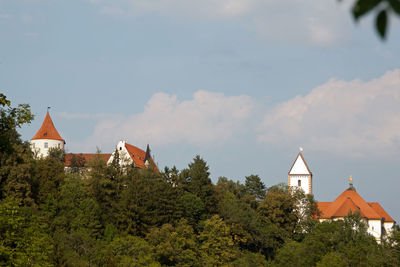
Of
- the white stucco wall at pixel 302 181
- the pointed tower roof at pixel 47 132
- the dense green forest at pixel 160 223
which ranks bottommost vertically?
the dense green forest at pixel 160 223

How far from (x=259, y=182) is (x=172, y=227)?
124ft

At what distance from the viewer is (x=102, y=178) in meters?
72.6

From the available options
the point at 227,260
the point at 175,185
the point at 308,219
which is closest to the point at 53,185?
the point at 175,185

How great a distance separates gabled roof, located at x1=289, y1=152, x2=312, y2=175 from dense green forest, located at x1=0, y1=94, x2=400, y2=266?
35664mm

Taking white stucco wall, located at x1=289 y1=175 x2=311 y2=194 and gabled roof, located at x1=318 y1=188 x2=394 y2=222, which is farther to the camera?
white stucco wall, located at x1=289 y1=175 x2=311 y2=194

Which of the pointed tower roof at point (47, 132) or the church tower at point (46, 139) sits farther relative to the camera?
the pointed tower roof at point (47, 132)

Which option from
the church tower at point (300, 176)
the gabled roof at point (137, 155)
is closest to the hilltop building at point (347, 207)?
the church tower at point (300, 176)

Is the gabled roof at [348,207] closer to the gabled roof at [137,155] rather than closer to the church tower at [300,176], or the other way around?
the church tower at [300,176]

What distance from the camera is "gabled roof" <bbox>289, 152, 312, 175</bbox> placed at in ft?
388

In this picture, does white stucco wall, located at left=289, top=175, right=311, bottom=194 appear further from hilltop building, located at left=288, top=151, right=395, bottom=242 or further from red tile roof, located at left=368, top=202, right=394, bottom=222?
red tile roof, located at left=368, top=202, right=394, bottom=222

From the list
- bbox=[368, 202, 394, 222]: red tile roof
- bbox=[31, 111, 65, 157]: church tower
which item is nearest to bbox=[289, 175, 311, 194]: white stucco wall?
bbox=[368, 202, 394, 222]: red tile roof

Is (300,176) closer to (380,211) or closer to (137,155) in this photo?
(380,211)

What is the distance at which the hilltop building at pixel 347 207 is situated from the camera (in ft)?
334

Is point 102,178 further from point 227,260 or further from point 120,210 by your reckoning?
point 227,260
